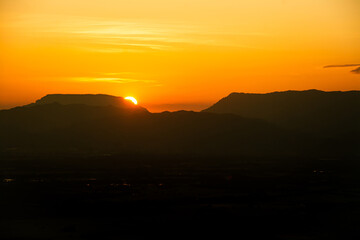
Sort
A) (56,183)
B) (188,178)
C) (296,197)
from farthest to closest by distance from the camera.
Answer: (188,178), (56,183), (296,197)

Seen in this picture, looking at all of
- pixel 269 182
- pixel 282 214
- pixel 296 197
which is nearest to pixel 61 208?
pixel 282 214

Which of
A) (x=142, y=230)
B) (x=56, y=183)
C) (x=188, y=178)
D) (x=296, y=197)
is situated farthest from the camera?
(x=188, y=178)

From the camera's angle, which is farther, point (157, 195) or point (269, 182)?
point (269, 182)

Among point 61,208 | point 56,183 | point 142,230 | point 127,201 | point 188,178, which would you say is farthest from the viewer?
point 188,178

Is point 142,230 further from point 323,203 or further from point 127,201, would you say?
point 323,203

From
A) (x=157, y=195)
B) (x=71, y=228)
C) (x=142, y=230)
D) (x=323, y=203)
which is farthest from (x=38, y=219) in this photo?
(x=323, y=203)

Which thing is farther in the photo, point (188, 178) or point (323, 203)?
point (188, 178)

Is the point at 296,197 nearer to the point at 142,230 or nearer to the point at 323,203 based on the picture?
the point at 323,203

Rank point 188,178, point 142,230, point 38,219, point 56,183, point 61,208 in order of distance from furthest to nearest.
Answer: point 188,178, point 56,183, point 61,208, point 38,219, point 142,230
